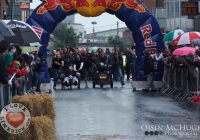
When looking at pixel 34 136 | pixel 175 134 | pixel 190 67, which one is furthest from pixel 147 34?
pixel 34 136

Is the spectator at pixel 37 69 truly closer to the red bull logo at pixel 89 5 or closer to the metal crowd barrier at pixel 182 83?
the red bull logo at pixel 89 5

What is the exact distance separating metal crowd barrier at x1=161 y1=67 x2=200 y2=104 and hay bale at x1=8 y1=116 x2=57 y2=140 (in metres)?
11.9

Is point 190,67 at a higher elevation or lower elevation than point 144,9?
lower

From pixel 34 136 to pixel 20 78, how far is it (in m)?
9.27

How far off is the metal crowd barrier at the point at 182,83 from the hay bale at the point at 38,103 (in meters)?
10.5

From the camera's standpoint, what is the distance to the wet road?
44.8 feet

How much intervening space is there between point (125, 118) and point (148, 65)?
1241 centimetres

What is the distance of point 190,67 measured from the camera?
78.0 ft

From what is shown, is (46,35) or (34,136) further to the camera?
(46,35)

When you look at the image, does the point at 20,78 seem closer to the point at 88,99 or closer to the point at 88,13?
the point at 88,99

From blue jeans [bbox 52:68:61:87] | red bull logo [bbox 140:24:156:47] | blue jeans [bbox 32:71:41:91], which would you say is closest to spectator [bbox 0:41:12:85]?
blue jeans [bbox 32:71:41:91]

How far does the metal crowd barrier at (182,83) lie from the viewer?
23.2 m

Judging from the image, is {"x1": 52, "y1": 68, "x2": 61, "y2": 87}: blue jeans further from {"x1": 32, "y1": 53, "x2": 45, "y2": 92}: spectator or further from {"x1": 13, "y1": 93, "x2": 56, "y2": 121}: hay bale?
{"x1": 13, "y1": 93, "x2": 56, "y2": 121}: hay bale

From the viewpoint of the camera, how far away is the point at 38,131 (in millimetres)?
11219
